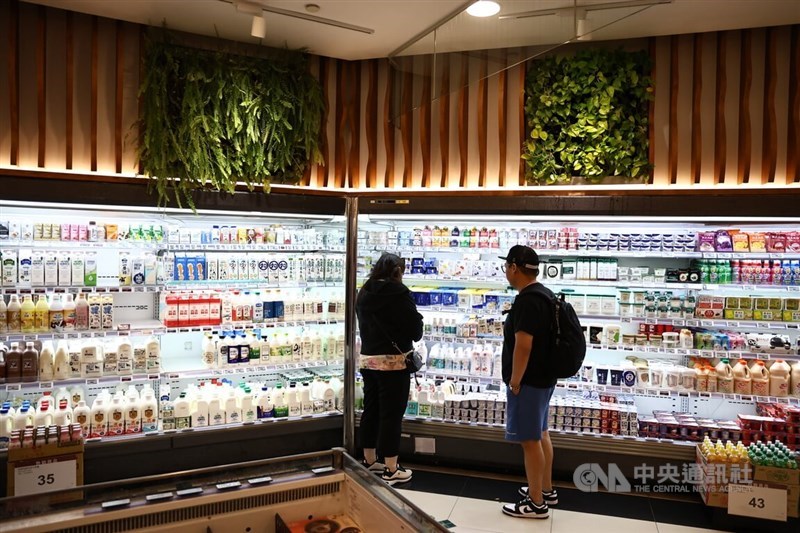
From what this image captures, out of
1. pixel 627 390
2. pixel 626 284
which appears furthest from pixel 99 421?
pixel 626 284

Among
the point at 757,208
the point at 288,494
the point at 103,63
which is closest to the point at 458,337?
the point at 757,208

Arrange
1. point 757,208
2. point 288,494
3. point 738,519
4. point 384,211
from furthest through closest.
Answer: point 384,211, point 757,208, point 738,519, point 288,494

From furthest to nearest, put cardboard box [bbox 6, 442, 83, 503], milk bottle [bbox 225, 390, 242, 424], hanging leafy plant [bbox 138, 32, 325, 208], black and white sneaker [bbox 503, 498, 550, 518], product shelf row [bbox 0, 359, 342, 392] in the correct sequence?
milk bottle [bbox 225, 390, 242, 424] < hanging leafy plant [bbox 138, 32, 325, 208] < product shelf row [bbox 0, 359, 342, 392] < black and white sneaker [bbox 503, 498, 550, 518] < cardboard box [bbox 6, 442, 83, 503]

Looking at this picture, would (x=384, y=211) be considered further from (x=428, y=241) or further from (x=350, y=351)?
(x=350, y=351)

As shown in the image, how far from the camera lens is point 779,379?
442cm

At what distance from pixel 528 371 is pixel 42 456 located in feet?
10.5

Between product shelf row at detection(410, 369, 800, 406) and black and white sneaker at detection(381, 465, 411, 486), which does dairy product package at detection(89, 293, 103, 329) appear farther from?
product shelf row at detection(410, 369, 800, 406)

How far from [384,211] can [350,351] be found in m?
1.26

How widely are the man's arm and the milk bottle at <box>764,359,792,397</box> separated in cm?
208

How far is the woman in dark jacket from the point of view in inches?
179

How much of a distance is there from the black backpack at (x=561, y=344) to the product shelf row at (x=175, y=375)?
81.0 inches

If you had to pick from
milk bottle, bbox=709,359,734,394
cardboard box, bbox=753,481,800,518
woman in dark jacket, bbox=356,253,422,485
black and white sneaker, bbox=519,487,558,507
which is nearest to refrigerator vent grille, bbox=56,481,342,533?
woman in dark jacket, bbox=356,253,422,485

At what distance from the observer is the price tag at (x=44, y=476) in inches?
138

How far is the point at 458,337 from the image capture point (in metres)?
5.12
